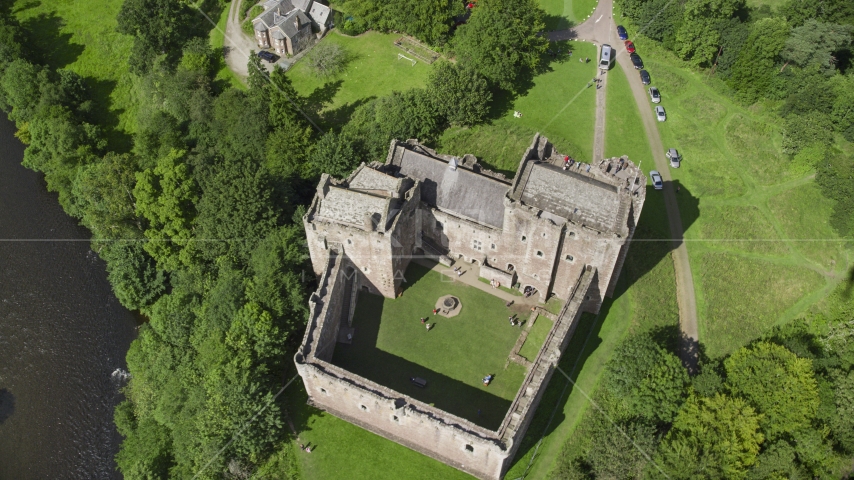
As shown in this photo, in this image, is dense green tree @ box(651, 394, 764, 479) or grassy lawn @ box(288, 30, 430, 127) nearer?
dense green tree @ box(651, 394, 764, 479)

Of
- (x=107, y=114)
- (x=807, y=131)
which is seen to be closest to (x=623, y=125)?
(x=807, y=131)

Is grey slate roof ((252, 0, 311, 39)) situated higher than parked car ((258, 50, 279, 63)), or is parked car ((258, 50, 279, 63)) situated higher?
grey slate roof ((252, 0, 311, 39))

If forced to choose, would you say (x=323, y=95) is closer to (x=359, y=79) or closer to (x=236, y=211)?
(x=359, y=79)

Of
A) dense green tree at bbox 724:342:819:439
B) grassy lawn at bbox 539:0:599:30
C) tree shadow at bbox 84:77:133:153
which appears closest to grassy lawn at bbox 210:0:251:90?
tree shadow at bbox 84:77:133:153

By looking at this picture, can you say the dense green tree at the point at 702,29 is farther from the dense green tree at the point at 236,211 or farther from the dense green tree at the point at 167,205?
the dense green tree at the point at 167,205

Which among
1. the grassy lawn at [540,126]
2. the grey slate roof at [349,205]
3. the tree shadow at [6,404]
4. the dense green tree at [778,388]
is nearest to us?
the dense green tree at [778,388]

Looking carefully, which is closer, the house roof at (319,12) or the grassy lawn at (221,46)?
the grassy lawn at (221,46)

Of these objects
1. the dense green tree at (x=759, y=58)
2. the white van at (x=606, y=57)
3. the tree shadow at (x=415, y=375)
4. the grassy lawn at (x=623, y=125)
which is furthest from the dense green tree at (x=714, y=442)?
the white van at (x=606, y=57)

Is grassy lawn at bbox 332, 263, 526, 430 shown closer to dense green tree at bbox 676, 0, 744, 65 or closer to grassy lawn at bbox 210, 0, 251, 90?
grassy lawn at bbox 210, 0, 251, 90
